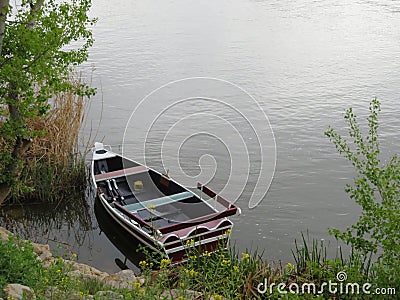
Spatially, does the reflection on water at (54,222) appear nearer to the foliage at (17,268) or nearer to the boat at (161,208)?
the boat at (161,208)

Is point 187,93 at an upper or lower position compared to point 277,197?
upper

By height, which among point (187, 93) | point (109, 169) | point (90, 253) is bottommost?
point (90, 253)

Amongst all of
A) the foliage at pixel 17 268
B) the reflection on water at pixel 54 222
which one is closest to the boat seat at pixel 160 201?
the reflection on water at pixel 54 222

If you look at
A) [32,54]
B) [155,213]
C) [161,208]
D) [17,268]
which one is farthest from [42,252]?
[17,268]

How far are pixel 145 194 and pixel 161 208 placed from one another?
756mm

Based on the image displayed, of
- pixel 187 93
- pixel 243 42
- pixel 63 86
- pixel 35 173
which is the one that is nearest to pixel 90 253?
pixel 35 173

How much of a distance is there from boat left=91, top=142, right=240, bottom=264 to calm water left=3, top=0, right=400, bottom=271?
753 millimetres

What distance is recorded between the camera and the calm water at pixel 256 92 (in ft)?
34.8

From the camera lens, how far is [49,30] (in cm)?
747

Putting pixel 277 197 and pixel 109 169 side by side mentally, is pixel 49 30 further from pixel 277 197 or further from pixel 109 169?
pixel 277 197

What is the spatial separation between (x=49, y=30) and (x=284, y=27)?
16.7 metres

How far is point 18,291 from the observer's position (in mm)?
4730

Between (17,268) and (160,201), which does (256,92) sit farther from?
(17,268)

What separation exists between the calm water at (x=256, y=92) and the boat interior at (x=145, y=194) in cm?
76
